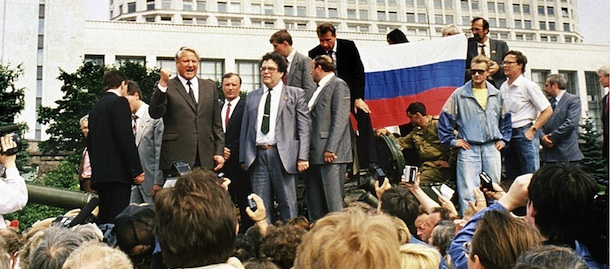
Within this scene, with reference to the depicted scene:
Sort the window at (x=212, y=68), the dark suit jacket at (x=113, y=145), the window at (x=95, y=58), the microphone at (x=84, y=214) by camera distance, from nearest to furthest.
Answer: the microphone at (x=84, y=214) < the dark suit jacket at (x=113, y=145) < the window at (x=95, y=58) < the window at (x=212, y=68)

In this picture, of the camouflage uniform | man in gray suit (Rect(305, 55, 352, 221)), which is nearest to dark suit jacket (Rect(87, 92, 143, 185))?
man in gray suit (Rect(305, 55, 352, 221))

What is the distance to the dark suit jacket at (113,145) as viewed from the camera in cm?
623

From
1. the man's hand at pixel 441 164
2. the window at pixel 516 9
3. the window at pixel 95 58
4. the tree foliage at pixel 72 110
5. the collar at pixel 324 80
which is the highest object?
the window at pixel 516 9

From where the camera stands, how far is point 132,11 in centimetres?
8719

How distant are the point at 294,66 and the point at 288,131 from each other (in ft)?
4.01

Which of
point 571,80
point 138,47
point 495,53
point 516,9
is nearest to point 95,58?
point 138,47

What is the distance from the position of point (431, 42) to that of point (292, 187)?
4.46 m

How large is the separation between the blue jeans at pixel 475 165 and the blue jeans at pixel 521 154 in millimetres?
540

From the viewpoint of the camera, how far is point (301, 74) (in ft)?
25.2

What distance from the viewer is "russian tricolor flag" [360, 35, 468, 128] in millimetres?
9734

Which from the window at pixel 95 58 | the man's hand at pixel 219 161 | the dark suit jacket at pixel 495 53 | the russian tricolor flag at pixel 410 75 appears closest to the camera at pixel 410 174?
the man's hand at pixel 219 161

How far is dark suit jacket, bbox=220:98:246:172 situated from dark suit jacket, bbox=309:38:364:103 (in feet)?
3.95

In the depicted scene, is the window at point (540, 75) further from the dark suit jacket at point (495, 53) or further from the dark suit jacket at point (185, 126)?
the dark suit jacket at point (185, 126)

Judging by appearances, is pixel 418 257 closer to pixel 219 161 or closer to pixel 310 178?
pixel 310 178
